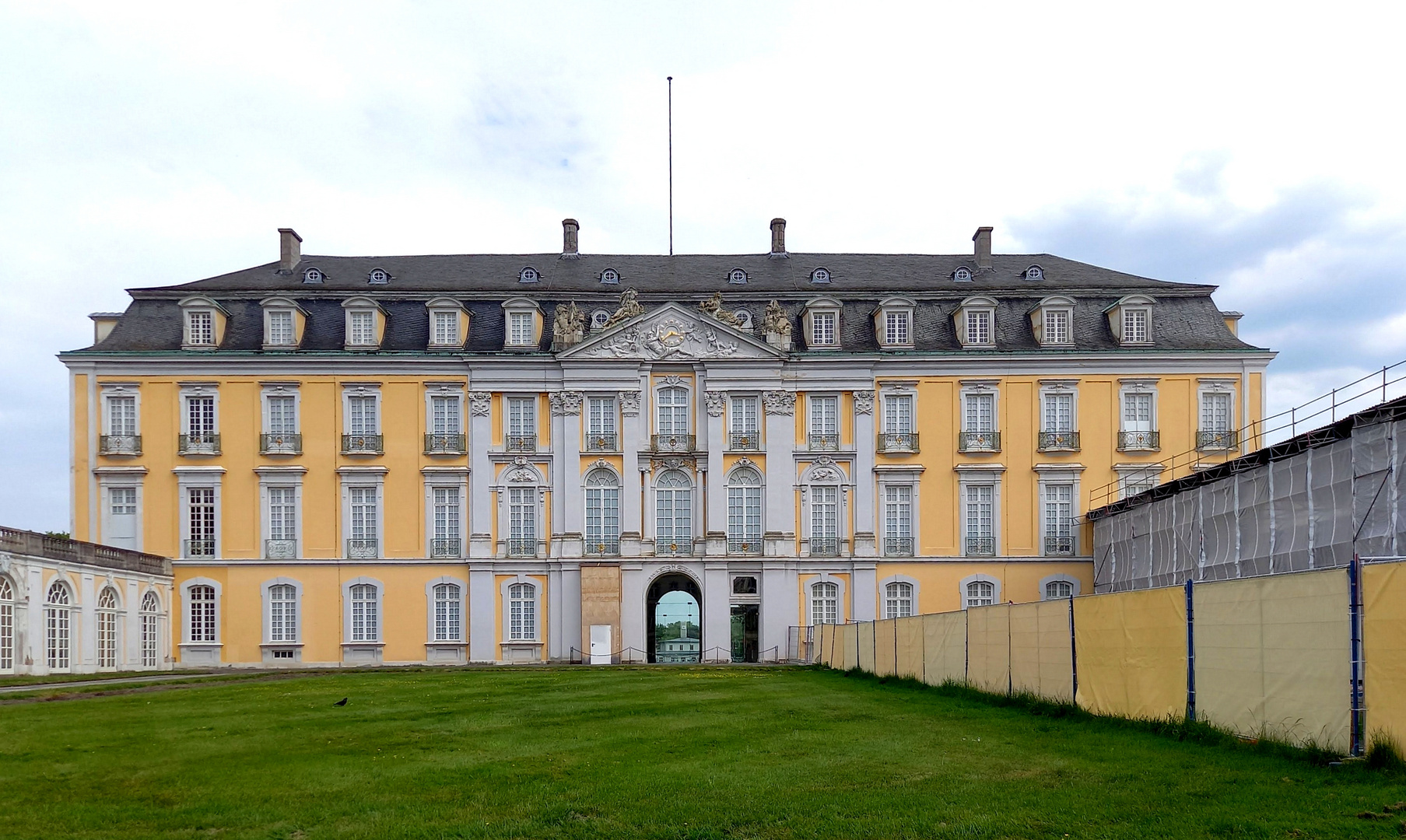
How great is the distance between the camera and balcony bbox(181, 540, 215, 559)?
5003 centimetres

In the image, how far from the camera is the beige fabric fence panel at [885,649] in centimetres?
3166

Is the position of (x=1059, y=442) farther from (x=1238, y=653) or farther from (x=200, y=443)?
(x=1238, y=653)

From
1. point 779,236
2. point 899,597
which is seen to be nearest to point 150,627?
point 899,597

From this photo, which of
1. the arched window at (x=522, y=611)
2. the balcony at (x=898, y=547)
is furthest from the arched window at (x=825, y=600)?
the arched window at (x=522, y=611)

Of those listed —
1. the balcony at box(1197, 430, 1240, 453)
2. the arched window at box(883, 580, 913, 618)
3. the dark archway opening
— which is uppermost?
the balcony at box(1197, 430, 1240, 453)

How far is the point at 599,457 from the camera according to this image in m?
51.0

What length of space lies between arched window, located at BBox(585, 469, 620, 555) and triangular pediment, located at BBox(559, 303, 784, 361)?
5.22 metres

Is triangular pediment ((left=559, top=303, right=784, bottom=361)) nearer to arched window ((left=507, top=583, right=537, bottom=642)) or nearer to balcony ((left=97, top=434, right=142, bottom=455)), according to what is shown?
arched window ((left=507, top=583, right=537, bottom=642))

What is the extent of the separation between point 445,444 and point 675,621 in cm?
1931

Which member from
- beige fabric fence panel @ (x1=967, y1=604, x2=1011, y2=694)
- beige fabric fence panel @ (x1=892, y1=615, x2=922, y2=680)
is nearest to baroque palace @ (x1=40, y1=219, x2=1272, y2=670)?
beige fabric fence panel @ (x1=892, y1=615, x2=922, y2=680)

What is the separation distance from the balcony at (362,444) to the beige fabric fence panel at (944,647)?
94.6 feet

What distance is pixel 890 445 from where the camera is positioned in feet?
168

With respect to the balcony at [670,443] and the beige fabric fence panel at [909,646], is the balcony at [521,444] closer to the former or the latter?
the balcony at [670,443]

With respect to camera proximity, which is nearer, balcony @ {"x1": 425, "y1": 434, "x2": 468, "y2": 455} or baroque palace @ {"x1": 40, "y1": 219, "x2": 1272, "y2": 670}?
baroque palace @ {"x1": 40, "y1": 219, "x2": 1272, "y2": 670}
